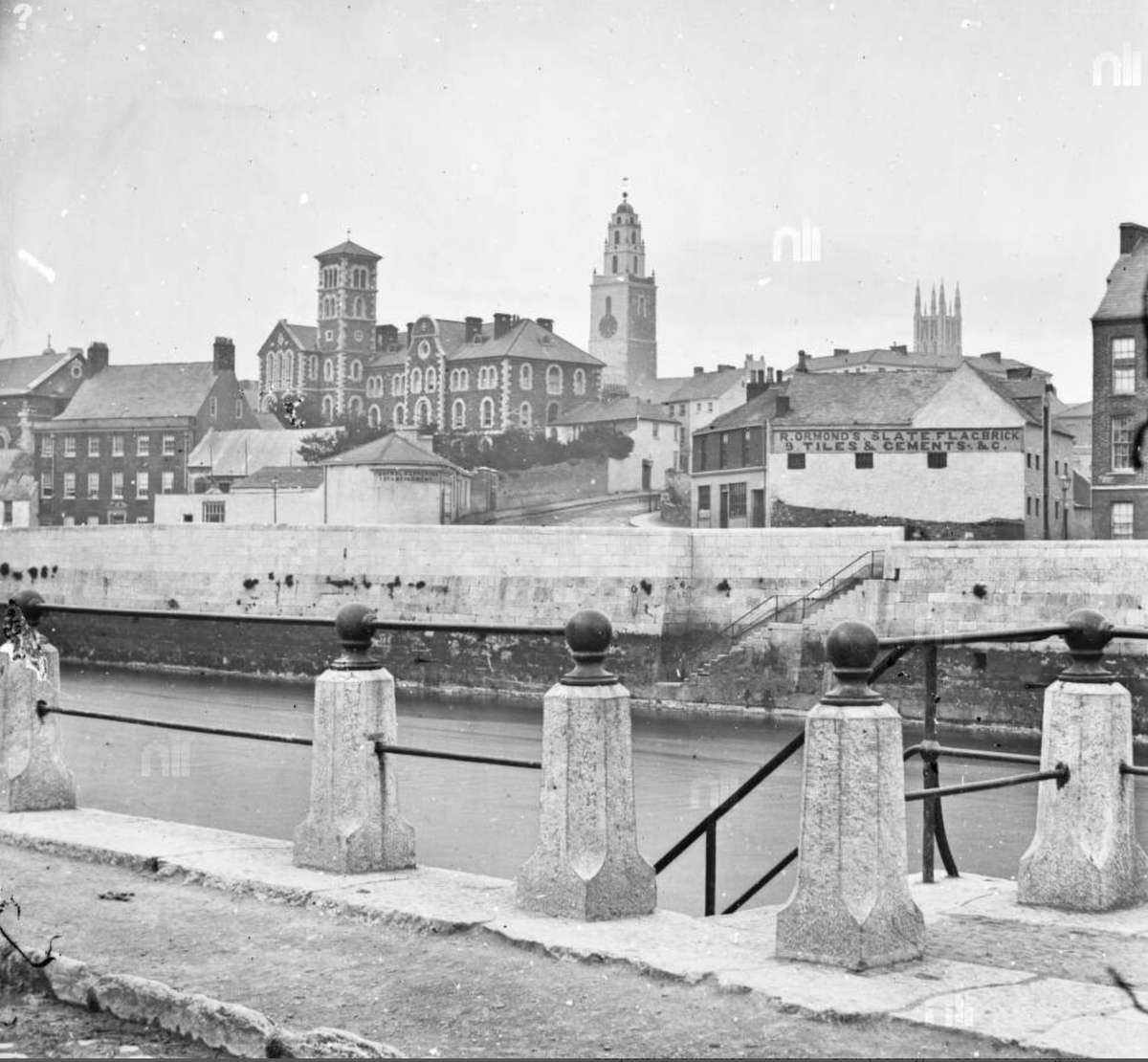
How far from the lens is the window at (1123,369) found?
1448 inches

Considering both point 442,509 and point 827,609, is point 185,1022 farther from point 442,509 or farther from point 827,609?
point 442,509

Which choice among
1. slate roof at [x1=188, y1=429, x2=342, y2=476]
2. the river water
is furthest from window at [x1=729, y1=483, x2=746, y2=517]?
slate roof at [x1=188, y1=429, x2=342, y2=476]

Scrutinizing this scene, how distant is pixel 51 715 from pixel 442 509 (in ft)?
151

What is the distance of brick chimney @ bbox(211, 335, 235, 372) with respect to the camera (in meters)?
70.8

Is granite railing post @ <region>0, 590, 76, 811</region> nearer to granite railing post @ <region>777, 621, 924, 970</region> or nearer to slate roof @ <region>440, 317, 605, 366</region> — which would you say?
granite railing post @ <region>777, 621, 924, 970</region>

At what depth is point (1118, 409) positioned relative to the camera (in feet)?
122

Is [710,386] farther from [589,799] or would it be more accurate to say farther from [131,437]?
[589,799]

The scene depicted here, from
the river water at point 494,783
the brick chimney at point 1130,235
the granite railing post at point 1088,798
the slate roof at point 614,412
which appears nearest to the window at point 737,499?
the brick chimney at point 1130,235

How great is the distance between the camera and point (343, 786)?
18.5 ft

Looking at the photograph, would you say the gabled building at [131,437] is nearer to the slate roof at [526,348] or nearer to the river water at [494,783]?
the slate roof at [526,348]

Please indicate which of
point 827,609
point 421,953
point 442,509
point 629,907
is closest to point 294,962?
point 421,953

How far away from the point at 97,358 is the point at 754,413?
39267 mm

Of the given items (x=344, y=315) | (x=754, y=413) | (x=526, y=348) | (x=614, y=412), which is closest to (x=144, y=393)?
(x=344, y=315)

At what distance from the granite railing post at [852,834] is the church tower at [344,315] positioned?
8144 centimetres
